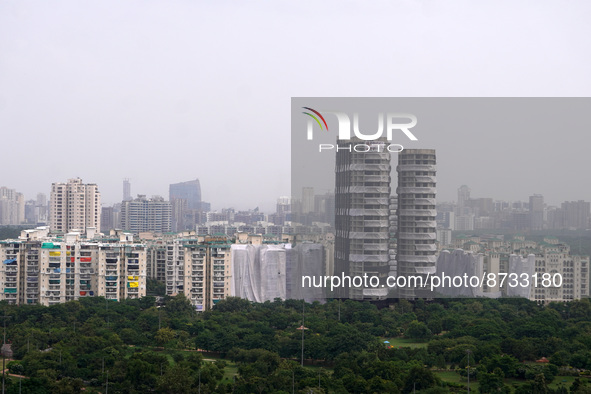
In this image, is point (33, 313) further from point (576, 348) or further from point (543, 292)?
point (543, 292)

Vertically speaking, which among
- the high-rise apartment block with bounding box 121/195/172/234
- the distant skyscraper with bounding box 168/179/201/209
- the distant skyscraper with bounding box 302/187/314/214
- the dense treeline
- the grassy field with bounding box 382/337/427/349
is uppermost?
the distant skyscraper with bounding box 168/179/201/209

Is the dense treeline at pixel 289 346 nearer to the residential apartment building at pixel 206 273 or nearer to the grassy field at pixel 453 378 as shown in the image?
the grassy field at pixel 453 378

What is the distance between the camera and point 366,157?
10.1m

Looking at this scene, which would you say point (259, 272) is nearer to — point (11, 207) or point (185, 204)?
point (185, 204)

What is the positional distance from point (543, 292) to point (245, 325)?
4779mm

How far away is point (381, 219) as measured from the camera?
1023cm

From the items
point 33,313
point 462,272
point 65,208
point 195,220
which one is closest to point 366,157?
point 462,272

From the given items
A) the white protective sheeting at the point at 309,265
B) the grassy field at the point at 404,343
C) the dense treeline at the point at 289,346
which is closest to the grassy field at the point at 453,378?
the dense treeline at the point at 289,346

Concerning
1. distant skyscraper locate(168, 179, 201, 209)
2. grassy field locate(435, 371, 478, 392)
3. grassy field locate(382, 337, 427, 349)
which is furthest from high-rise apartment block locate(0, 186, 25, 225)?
grassy field locate(435, 371, 478, 392)

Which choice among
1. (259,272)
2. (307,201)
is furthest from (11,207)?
(307,201)

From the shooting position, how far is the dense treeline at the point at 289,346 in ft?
19.3

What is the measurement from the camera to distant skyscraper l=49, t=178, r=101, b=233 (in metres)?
17.3

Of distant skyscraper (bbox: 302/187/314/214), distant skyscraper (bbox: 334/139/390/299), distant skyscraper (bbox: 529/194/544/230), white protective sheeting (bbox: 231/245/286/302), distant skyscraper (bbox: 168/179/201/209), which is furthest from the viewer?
distant skyscraper (bbox: 168/179/201/209)

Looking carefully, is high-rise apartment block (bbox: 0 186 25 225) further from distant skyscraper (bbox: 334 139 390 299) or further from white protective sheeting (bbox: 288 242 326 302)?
distant skyscraper (bbox: 334 139 390 299)
